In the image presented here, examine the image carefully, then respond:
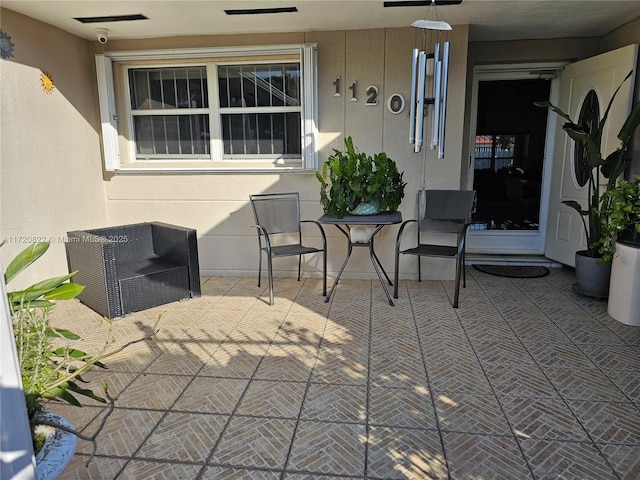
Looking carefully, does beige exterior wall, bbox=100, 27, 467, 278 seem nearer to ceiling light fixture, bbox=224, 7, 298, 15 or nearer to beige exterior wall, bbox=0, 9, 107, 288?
beige exterior wall, bbox=0, 9, 107, 288

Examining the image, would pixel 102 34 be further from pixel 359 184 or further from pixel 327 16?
pixel 359 184

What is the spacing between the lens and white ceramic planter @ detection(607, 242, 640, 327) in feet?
10.5

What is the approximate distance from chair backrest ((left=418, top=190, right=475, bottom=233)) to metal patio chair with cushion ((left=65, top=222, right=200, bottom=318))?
2.20 metres

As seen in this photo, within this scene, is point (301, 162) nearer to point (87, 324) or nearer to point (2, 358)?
point (87, 324)

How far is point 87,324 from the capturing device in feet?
11.1

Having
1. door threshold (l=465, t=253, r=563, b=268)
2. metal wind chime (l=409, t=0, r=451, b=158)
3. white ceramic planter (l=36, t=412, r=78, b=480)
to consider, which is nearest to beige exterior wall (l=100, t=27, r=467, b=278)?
metal wind chime (l=409, t=0, r=451, b=158)

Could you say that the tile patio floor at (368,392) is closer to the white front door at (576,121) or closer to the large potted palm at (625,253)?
the large potted palm at (625,253)

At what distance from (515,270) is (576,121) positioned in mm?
1673

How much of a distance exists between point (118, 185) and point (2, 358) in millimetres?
3968

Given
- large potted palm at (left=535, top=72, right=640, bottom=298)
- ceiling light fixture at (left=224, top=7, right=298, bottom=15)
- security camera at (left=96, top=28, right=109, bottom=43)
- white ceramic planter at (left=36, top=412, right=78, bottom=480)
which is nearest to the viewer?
white ceramic planter at (left=36, top=412, right=78, bottom=480)

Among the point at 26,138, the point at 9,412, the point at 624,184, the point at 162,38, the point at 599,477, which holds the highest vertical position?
the point at 162,38

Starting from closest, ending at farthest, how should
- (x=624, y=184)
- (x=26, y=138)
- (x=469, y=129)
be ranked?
(x=624, y=184) < (x=26, y=138) < (x=469, y=129)

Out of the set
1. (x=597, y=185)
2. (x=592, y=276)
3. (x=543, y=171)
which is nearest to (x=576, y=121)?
(x=543, y=171)

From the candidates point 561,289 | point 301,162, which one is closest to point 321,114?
point 301,162
